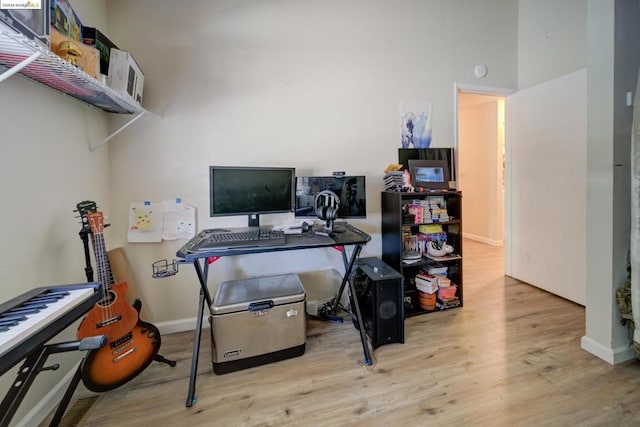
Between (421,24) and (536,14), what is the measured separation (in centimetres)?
125

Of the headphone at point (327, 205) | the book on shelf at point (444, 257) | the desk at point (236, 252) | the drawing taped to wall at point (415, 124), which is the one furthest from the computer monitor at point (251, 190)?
the book on shelf at point (444, 257)

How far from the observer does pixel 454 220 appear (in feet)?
7.84

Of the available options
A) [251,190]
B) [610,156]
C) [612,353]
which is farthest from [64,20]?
[612,353]

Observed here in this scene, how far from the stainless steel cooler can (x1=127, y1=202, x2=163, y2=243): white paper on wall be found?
73 centimetres

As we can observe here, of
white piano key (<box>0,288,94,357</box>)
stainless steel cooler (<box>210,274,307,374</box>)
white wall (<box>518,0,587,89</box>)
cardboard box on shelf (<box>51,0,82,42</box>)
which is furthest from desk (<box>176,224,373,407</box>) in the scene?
white wall (<box>518,0,587,89</box>)

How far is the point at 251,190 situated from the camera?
184cm

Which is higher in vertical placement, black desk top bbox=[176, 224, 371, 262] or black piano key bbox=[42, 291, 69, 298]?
black desk top bbox=[176, 224, 371, 262]

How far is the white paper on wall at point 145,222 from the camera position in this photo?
1.98 metres

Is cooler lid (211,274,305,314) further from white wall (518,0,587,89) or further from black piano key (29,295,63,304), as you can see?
white wall (518,0,587,89)

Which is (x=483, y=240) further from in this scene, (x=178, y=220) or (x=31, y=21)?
(x=31, y=21)

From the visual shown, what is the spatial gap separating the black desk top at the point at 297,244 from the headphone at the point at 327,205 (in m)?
0.14

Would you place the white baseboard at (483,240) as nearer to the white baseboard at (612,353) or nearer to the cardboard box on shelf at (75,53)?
the white baseboard at (612,353)

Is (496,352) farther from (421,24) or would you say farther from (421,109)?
(421,24)

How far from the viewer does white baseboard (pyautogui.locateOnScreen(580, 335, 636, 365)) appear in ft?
5.30
